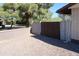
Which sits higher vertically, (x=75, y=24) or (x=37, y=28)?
(x=75, y=24)

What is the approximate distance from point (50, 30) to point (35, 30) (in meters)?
7.03

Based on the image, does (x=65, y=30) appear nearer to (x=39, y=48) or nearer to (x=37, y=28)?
(x=39, y=48)

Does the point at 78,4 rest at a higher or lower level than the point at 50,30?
higher

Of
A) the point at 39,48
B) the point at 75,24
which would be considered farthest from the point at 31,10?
the point at 39,48

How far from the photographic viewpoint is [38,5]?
4425 centimetres

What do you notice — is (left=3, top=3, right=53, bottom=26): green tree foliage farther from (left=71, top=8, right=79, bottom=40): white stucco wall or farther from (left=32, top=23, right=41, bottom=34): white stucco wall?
(left=71, top=8, right=79, bottom=40): white stucco wall

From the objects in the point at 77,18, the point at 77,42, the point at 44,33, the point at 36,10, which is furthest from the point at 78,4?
the point at 36,10

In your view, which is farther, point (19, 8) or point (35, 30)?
point (19, 8)

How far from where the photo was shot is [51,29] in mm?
19531

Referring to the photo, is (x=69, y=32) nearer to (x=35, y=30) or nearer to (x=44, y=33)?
(x=44, y=33)

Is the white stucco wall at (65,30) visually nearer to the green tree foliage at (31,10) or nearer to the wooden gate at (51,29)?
the wooden gate at (51,29)

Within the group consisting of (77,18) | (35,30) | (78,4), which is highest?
(78,4)

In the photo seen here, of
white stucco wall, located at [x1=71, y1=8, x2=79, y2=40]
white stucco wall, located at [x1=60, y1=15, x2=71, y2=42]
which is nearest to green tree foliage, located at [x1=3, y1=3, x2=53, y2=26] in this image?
white stucco wall, located at [x1=60, y1=15, x2=71, y2=42]

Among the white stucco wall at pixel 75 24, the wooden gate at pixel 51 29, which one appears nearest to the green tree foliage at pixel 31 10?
the wooden gate at pixel 51 29
